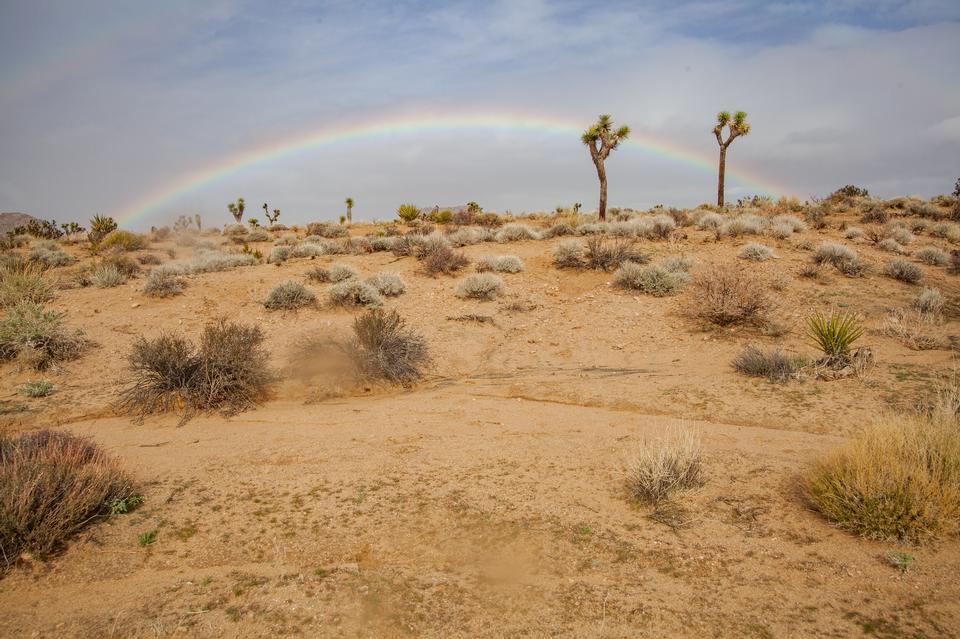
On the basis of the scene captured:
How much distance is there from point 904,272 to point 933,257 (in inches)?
121

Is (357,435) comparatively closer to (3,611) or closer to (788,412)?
(3,611)

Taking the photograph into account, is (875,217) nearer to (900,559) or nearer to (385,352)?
(385,352)

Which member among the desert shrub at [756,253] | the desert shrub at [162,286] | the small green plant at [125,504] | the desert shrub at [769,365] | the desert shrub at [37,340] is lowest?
the small green plant at [125,504]

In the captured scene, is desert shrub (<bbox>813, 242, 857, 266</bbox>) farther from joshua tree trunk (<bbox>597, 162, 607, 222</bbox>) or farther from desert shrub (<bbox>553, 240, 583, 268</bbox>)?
joshua tree trunk (<bbox>597, 162, 607, 222</bbox>)

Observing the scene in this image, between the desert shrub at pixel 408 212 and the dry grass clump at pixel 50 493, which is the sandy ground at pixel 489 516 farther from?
the desert shrub at pixel 408 212

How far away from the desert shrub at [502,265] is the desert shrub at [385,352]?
6.14 m

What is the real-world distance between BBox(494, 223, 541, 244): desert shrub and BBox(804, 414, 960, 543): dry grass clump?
16.3 meters

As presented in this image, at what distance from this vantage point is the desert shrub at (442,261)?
610 inches

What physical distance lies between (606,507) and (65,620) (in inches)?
161

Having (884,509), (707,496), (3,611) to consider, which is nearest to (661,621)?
(707,496)

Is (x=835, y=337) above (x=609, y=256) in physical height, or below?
below

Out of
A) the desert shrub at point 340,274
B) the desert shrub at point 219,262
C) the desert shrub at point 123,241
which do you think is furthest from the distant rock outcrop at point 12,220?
the desert shrub at point 340,274

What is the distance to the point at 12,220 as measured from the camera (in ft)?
114

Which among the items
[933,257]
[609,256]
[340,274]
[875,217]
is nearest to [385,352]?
[340,274]
